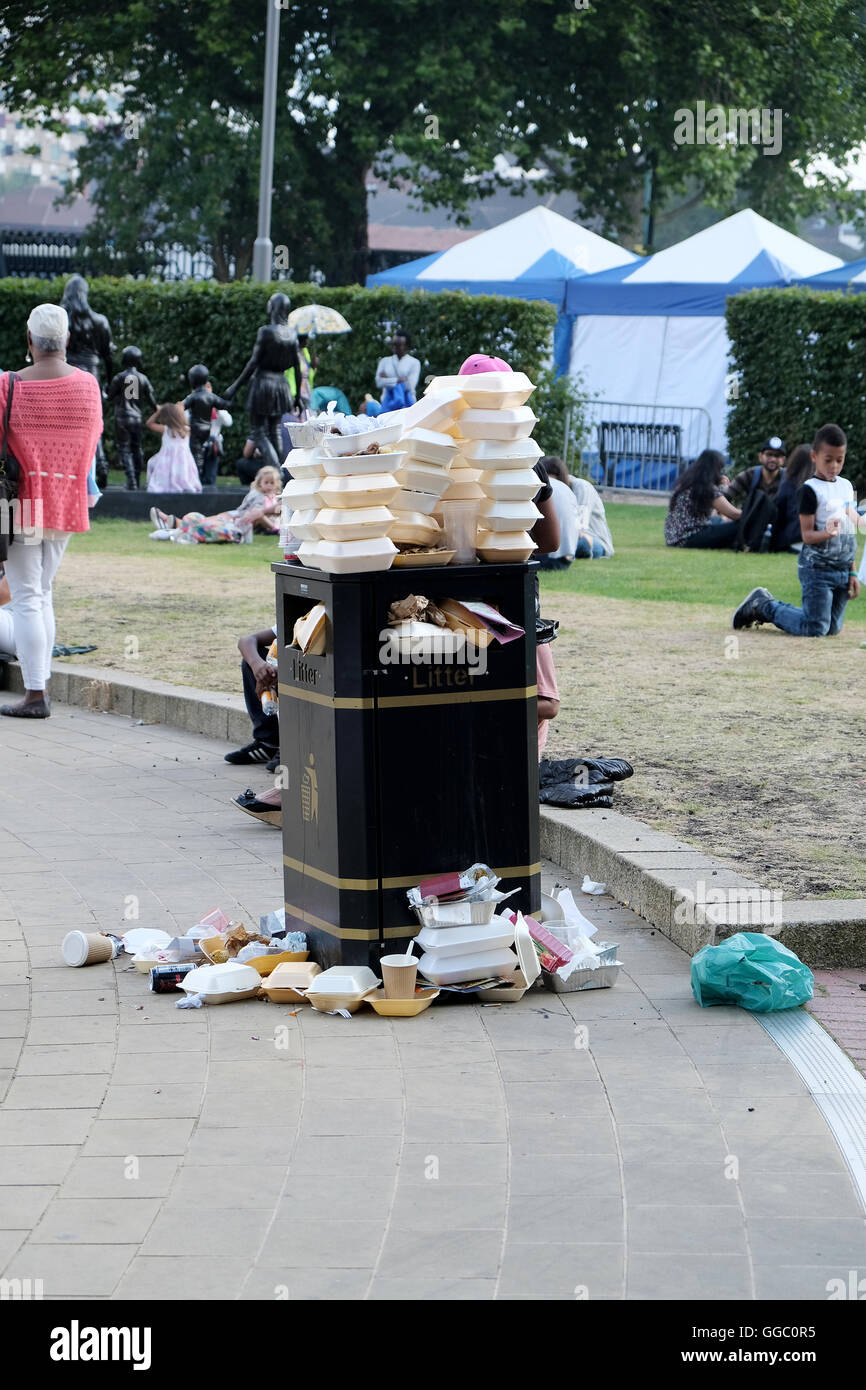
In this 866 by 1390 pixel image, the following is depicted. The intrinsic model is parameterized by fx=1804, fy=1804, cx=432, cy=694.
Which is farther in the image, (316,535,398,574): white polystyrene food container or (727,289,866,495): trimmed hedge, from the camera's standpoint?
(727,289,866,495): trimmed hedge

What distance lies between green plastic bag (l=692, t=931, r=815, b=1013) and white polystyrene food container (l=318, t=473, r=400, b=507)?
160cm

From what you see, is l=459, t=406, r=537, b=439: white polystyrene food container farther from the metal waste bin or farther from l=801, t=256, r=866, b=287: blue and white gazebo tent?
l=801, t=256, r=866, b=287: blue and white gazebo tent

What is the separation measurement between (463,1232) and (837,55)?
4334 centimetres

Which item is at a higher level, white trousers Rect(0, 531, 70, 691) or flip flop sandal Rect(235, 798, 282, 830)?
white trousers Rect(0, 531, 70, 691)

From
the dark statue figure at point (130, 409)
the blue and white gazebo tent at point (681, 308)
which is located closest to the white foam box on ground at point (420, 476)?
the dark statue figure at point (130, 409)

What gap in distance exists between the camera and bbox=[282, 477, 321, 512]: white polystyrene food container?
5.26m

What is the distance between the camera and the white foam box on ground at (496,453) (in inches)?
210

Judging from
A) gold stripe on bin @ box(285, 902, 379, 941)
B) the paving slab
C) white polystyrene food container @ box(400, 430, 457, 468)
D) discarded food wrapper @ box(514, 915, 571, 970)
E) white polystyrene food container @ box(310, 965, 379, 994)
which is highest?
white polystyrene food container @ box(400, 430, 457, 468)

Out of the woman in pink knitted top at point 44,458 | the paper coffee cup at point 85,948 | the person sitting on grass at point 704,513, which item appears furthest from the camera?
the person sitting on grass at point 704,513

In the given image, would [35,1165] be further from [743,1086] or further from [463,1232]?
[743,1086]

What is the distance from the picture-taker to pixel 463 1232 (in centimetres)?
364

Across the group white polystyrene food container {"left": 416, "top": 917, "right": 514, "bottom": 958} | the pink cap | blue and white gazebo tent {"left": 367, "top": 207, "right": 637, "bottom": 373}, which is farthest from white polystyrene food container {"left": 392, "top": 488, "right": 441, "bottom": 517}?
blue and white gazebo tent {"left": 367, "top": 207, "right": 637, "bottom": 373}

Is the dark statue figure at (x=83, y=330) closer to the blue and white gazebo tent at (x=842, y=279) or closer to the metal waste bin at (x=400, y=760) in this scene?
the blue and white gazebo tent at (x=842, y=279)
